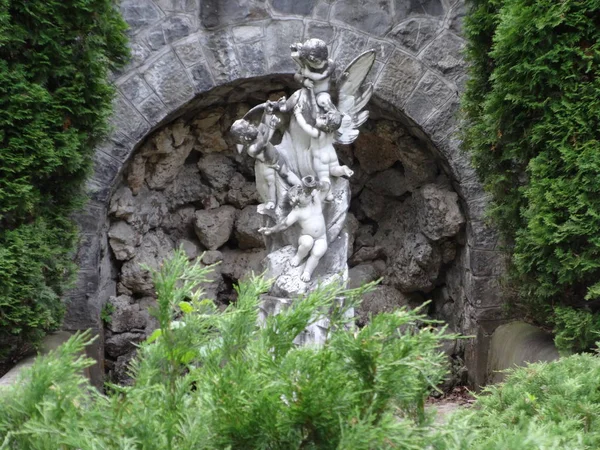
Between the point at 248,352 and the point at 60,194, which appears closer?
the point at 248,352

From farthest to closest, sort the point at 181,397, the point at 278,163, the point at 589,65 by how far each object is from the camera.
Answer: the point at 278,163
the point at 589,65
the point at 181,397

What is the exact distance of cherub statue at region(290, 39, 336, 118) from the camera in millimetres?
3889

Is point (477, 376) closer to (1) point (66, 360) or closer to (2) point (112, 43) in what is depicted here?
(2) point (112, 43)

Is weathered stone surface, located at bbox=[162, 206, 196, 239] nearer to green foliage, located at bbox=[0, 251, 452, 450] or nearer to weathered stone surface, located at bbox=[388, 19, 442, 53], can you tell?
weathered stone surface, located at bbox=[388, 19, 442, 53]

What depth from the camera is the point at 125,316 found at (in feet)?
17.9

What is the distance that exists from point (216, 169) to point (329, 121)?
7.03 feet

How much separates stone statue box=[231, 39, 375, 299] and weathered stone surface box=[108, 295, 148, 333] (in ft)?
5.85

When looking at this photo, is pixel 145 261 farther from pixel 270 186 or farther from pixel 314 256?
pixel 314 256

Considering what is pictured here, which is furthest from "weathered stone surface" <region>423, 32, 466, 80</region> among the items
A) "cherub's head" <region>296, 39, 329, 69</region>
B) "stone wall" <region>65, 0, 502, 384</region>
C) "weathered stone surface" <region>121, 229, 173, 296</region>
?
"weathered stone surface" <region>121, 229, 173, 296</region>

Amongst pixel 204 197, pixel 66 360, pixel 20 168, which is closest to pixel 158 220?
pixel 204 197

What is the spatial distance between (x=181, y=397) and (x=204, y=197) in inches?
192

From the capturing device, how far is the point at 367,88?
4.19 meters

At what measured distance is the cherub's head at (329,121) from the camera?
391 centimetres

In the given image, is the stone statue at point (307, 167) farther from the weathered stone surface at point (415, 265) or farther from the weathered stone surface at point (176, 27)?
the weathered stone surface at point (415, 265)
